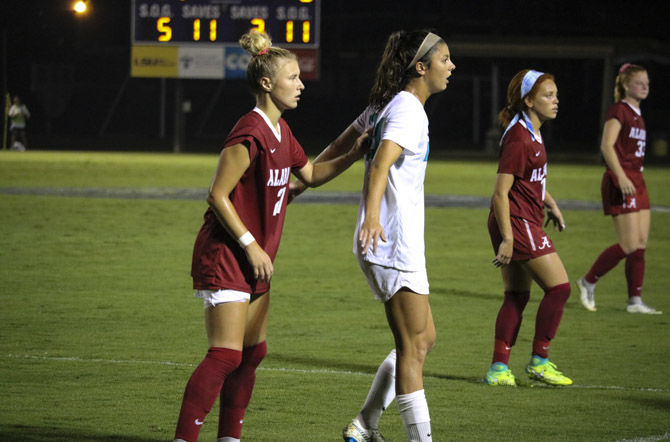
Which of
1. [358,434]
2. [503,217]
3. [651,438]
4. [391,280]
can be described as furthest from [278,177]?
[651,438]

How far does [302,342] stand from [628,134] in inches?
136

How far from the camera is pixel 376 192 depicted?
15.2ft

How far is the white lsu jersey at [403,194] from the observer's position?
4.71 meters

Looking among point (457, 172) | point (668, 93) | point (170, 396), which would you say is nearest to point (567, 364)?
point (170, 396)

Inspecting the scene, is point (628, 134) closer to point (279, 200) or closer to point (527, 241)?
point (527, 241)

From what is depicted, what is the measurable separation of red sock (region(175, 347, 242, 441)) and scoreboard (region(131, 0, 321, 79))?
109 feet

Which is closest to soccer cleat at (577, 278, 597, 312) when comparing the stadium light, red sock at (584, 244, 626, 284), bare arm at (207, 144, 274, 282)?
red sock at (584, 244, 626, 284)

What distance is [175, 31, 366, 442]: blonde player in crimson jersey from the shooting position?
4.53 metres

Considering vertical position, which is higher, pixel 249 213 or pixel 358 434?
pixel 249 213

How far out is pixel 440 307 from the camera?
10195 millimetres

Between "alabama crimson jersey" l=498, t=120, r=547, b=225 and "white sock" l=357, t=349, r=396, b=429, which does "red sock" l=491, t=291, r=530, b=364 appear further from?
"white sock" l=357, t=349, r=396, b=429

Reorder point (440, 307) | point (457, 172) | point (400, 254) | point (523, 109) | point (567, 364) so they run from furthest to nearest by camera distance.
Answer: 1. point (457, 172)
2. point (440, 307)
3. point (567, 364)
4. point (523, 109)
5. point (400, 254)

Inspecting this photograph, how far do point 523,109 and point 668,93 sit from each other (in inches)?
1892

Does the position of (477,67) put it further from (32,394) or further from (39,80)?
(32,394)
